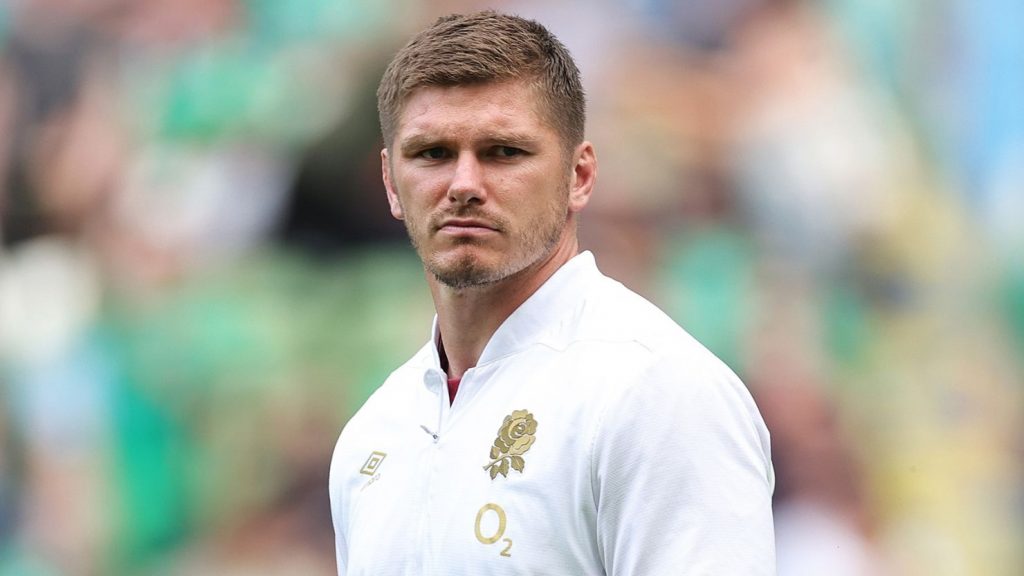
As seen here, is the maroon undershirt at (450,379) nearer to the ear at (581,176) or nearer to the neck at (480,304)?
the neck at (480,304)

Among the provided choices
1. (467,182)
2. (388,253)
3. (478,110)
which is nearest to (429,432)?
(467,182)

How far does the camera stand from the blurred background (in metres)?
4.41

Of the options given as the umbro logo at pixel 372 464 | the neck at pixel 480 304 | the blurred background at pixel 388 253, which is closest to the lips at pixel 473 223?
the neck at pixel 480 304

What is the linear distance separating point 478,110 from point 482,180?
4.5 inches

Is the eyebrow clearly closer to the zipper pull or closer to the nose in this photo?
the nose

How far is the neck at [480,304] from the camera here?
2342mm

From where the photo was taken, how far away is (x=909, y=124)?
4.54 metres

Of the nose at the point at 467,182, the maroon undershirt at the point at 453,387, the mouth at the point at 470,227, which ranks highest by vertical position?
the nose at the point at 467,182

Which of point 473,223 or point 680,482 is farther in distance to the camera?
point 473,223

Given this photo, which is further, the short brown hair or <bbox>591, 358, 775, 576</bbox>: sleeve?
the short brown hair

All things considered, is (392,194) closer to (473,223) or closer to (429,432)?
(473,223)

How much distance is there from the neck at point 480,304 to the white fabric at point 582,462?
27 mm

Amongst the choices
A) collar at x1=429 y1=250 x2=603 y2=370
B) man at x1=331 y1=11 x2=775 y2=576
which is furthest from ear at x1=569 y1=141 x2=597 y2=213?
collar at x1=429 y1=250 x2=603 y2=370

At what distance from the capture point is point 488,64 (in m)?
2.26
